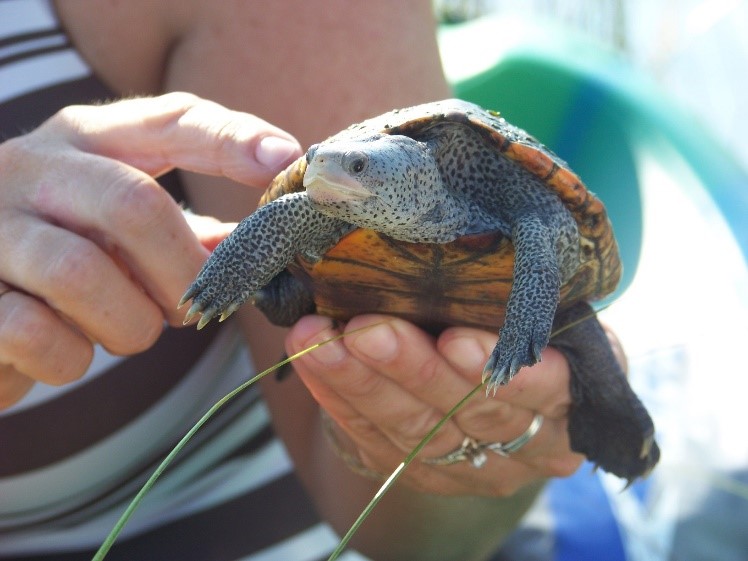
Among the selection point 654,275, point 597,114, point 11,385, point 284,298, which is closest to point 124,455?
point 11,385

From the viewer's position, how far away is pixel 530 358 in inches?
28.3

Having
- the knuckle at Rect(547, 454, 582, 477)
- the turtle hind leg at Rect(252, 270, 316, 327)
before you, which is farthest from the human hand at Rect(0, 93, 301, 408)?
the knuckle at Rect(547, 454, 582, 477)

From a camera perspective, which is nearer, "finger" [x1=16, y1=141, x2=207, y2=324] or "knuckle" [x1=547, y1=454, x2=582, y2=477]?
"finger" [x1=16, y1=141, x2=207, y2=324]

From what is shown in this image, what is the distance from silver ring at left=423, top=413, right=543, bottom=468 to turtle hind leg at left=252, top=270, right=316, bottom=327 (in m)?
0.26

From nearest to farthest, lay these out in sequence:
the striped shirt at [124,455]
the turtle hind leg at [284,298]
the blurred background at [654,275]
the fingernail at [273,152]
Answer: the fingernail at [273,152], the turtle hind leg at [284,298], the striped shirt at [124,455], the blurred background at [654,275]

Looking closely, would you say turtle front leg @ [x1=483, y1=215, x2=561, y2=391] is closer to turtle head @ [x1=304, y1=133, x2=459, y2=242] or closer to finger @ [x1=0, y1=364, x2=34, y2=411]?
turtle head @ [x1=304, y1=133, x2=459, y2=242]

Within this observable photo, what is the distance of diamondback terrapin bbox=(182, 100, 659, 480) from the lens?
729 millimetres

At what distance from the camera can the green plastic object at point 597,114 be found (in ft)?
6.23

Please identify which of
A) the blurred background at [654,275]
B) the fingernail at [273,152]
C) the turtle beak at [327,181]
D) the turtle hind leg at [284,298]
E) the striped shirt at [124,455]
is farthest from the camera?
the blurred background at [654,275]

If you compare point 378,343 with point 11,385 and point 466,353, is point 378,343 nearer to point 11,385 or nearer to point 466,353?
point 466,353

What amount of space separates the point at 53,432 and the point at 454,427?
0.51 metres

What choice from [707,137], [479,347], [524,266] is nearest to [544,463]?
[479,347]

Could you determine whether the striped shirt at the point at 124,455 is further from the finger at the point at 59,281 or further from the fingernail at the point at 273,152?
the fingernail at the point at 273,152

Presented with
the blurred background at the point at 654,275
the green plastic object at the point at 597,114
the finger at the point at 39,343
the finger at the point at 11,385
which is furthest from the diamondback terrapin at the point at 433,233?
the green plastic object at the point at 597,114
